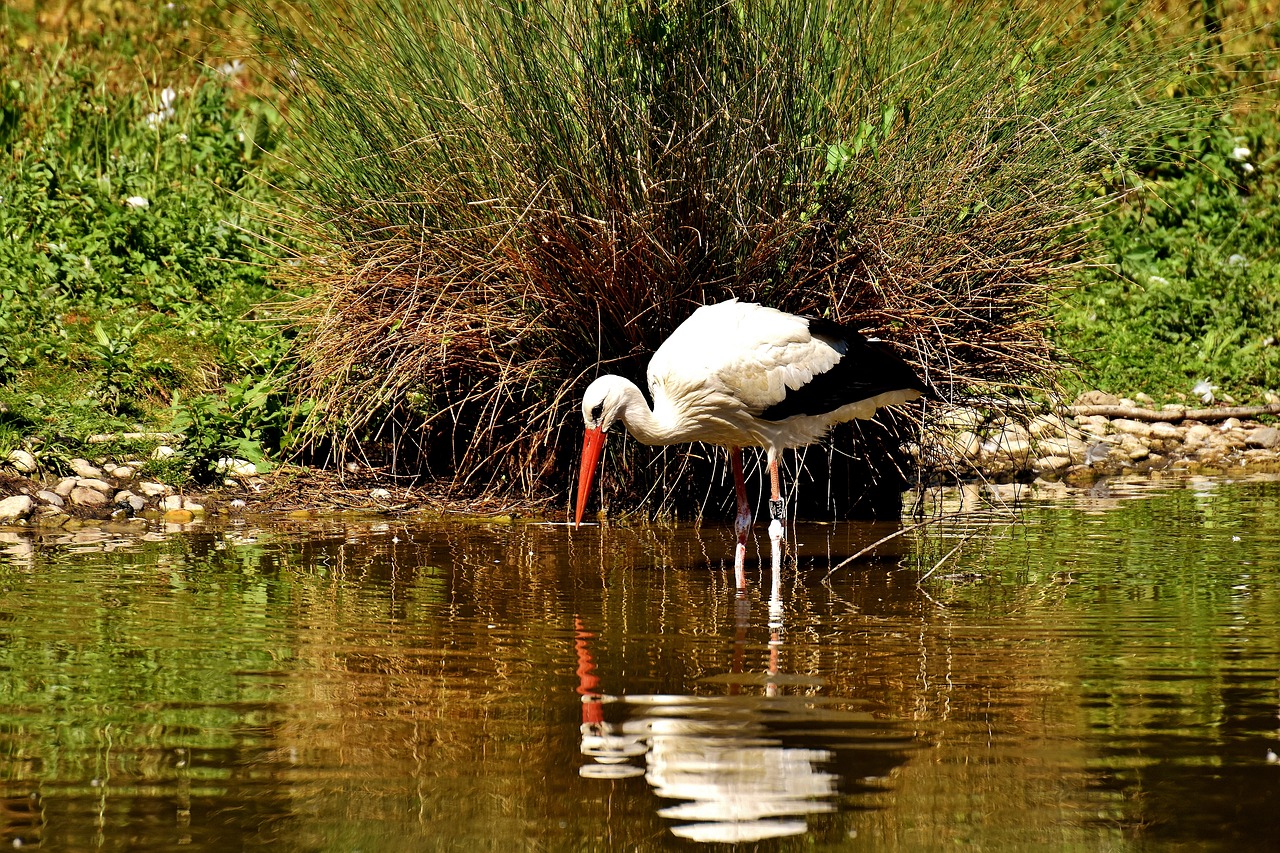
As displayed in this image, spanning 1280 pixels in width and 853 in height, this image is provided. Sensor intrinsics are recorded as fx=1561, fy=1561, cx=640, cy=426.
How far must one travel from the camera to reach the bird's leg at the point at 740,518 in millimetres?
6450

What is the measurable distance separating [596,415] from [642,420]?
8.1 inches

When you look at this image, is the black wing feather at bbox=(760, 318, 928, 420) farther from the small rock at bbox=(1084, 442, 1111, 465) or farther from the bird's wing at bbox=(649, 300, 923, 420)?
the small rock at bbox=(1084, 442, 1111, 465)

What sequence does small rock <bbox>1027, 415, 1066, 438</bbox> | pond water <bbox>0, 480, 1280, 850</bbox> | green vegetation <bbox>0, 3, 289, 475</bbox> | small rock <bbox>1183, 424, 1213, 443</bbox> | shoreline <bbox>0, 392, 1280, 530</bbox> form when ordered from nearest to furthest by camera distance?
pond water <bbox>0, 480, 1280, 850</bbox> → shoreline <bbox>0, 392, 1280, 530</bbox> → small rock <bbox>1027, 415, 1066, 438</bbox> → green vegetation <bbox>0, 3, 289, 475</bbox> → small rock <bbox>1183, 424, 1213, 443</bbox>

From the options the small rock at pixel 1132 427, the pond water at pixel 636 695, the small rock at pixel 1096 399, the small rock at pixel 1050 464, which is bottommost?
the pond water at pixel 636 695

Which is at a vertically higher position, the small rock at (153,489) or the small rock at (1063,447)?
the small rock at (1063,447)

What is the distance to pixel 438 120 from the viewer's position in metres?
7.85

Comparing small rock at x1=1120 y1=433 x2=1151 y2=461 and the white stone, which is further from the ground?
small rock at x1=1120 y1=433 x2=1151 y2=461

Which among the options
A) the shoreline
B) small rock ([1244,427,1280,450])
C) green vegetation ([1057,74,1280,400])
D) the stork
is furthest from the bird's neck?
small rock ([1244,427,1280,450])

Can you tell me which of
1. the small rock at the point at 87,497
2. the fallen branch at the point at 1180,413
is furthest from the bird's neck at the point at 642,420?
the fallen branch at the point at 1180,413

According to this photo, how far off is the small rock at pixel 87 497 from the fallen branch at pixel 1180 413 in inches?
234

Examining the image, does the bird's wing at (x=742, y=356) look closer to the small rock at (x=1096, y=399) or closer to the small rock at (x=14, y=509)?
the small rock at (x=14, y=509)

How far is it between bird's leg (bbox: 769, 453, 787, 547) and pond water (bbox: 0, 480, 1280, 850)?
187 millimetres

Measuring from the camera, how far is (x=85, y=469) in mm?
8016

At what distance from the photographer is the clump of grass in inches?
285
